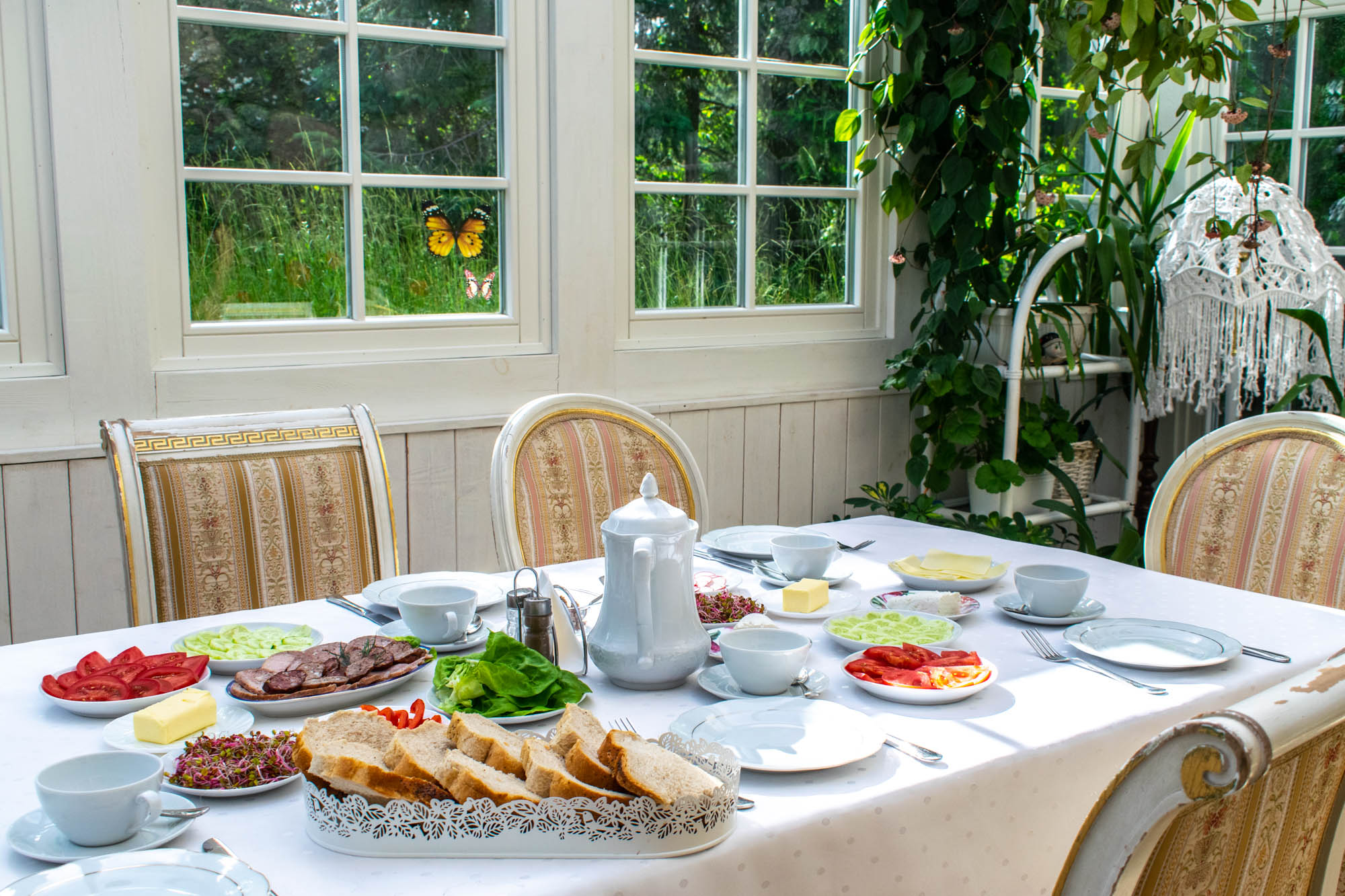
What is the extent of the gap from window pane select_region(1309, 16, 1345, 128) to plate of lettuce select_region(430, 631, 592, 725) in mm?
3088

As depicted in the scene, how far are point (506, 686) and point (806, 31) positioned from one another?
2.37 meters

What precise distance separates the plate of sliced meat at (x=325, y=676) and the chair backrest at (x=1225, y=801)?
0.68 meters

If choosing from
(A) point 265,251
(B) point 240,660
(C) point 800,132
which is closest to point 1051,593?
(B) point 240,660

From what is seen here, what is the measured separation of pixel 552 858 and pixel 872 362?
2.47 m

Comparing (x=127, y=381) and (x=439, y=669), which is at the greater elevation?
(x=127, y=381)

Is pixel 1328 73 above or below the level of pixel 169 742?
above

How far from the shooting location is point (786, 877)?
86cm

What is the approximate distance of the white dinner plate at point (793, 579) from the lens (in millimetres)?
1596

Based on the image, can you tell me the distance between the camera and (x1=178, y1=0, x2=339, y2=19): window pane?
2.24 metres

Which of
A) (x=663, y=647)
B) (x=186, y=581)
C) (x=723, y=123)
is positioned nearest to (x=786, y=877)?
(x=663, y=647)

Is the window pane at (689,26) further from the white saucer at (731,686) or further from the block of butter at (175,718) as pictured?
the block of butter at (175,718)

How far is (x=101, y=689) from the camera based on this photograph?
110 cm

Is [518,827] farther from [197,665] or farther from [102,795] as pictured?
[197,665]

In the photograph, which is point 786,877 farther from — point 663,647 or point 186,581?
point 186,581
